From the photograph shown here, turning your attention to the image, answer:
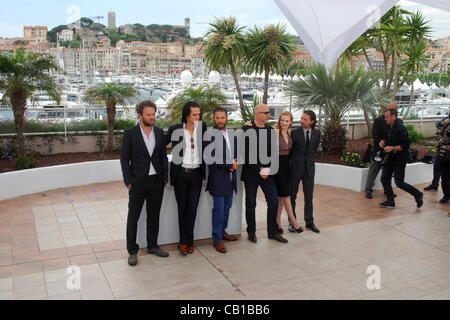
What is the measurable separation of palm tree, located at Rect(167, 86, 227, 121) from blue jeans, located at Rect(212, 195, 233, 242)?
175 inches

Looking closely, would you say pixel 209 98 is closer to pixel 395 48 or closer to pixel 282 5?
pixel 282 5

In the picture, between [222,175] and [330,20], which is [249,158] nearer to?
[222,175]

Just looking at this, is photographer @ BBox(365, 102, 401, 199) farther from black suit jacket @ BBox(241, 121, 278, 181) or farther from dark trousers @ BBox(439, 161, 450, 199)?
black suit jacket @ BBox(241, 121, 278, 181)

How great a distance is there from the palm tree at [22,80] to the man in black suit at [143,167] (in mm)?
4255

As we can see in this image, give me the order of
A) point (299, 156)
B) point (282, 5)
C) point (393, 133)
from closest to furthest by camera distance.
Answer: point (299, 156), point (393, 133), point (282, 5)

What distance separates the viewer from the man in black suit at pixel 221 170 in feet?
16.5

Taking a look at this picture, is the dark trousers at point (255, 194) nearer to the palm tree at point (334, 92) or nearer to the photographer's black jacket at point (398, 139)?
the photographer's black jacket at point (398, 139)

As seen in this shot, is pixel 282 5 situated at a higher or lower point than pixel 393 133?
higher

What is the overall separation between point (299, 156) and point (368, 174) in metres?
2.65

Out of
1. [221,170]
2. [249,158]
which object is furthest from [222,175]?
[249,158]

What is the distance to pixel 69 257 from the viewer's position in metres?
5.01

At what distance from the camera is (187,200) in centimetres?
509
